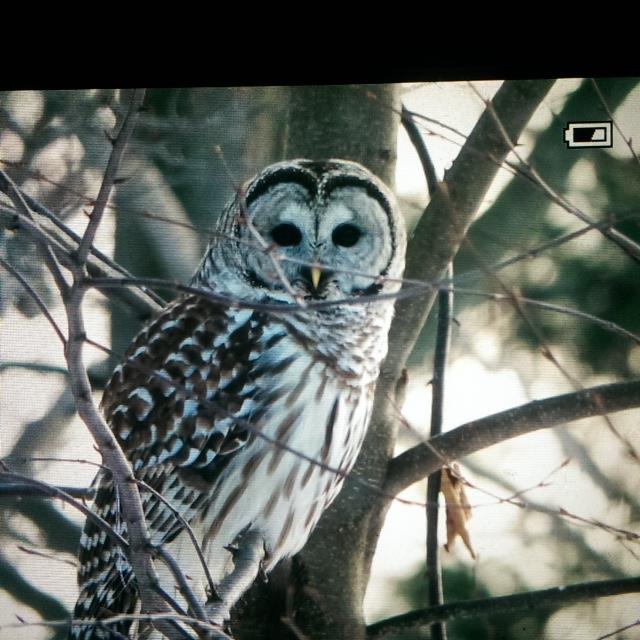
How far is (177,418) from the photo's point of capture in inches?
75.2

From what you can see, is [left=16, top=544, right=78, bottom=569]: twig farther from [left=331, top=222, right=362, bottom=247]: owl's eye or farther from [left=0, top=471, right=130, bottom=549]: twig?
[left=331, top=222, right=362, bottom=247]: owl's eye

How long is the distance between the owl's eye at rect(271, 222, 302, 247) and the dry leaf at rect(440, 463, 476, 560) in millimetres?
557

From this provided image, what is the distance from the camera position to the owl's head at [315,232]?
80.6 inches

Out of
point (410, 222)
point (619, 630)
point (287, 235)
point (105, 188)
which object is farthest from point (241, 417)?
point (619, 630)

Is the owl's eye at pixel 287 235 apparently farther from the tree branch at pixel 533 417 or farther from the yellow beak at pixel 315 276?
the tree branch at pixel 533 417

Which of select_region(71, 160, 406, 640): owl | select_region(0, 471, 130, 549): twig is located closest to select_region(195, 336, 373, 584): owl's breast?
select_region(71, 160, 406, 640): owl

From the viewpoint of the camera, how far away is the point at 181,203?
2043 mm

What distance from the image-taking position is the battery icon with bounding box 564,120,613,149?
1919 millimetres

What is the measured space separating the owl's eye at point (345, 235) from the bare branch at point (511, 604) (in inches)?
29.1

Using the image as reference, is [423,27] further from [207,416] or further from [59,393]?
[59,393]

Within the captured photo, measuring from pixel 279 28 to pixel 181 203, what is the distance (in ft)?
1.40

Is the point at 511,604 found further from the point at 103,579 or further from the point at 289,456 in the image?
the point at 103,579

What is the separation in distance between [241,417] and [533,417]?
535 millimetres

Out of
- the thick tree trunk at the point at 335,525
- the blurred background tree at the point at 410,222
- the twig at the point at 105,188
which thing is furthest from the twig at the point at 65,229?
the twig at the point at 105,188
